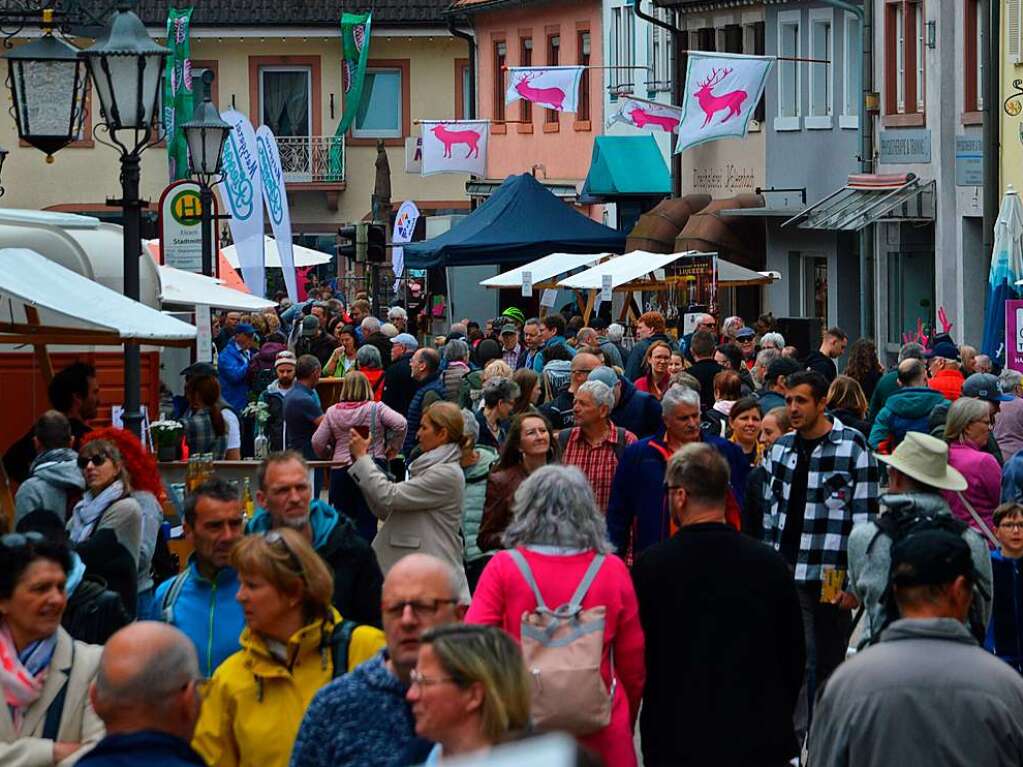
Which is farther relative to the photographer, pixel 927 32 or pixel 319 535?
pixel 927 32

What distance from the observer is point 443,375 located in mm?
19844

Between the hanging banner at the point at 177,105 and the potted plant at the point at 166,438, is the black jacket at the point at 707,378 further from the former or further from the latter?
the hanging banner at the point at 177,105

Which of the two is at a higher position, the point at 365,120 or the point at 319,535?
the point at 365,120

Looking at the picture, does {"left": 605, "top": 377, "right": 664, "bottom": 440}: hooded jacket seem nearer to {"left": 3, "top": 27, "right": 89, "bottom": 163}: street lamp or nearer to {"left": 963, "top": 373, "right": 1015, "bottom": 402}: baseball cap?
{"left": 963, "top": 373, "right": 1015, "bottom": 402}: baseball cap

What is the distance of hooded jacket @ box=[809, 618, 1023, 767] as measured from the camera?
6246mm

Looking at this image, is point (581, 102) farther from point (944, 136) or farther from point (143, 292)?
point (143, 292)

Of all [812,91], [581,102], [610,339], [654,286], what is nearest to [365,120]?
[581,102]

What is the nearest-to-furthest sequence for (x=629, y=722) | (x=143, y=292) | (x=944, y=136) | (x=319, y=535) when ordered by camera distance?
(x=629, y=722) → (x=319, y=535) → (x=143, y=292) → (x=944, y=136)

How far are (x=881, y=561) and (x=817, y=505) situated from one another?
6.08 ft

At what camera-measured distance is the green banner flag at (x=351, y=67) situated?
57.7 metres

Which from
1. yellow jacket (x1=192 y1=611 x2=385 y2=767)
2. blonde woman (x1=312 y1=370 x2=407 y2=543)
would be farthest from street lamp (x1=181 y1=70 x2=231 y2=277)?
→ yellow jacket (x1=192 y1=611 x2=385 y2=767)

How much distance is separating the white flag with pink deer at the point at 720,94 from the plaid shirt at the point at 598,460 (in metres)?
21.4

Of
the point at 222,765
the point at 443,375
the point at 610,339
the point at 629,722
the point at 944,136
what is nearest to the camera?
the point at 222,765

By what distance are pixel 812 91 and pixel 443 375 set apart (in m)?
17.2
